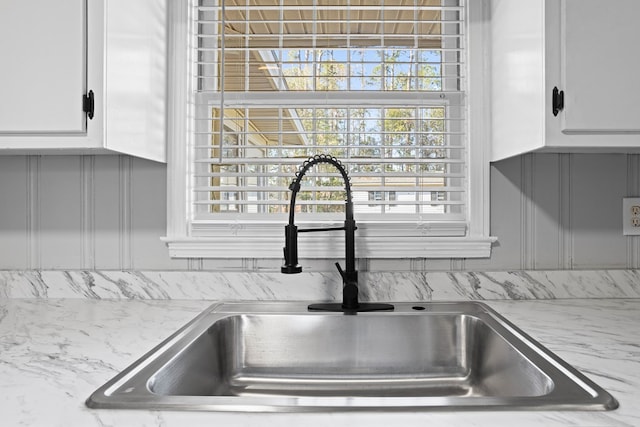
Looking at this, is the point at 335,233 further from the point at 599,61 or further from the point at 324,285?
the point at 599,61

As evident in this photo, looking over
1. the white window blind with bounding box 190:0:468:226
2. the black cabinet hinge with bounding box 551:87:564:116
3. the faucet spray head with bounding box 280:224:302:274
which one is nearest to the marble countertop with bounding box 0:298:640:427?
the faucet spray head with bounding box 280:224:302:274

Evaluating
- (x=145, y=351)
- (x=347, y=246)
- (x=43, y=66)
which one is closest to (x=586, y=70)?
(x=347, y=246)

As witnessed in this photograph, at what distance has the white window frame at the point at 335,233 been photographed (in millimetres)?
1650

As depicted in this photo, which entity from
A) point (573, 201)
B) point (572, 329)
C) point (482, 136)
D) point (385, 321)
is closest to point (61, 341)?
point (385, 321)

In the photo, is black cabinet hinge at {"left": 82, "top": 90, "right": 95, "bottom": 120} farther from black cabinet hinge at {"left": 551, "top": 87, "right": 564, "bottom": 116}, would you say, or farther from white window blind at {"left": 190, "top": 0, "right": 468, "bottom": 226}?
black cabinet hinge at {"left": 551, "top": 87, "right": 564, "bottom": 116}

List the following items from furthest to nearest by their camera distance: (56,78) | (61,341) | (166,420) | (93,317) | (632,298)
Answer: (632,298), (93,317), (56,78), (61,341), (166,420)

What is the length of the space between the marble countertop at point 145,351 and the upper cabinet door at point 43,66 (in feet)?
1.70

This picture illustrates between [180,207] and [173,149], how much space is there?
19cm

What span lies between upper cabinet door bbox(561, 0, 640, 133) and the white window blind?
0.47 metres

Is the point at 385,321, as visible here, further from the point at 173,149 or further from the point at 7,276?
the point at 7,276

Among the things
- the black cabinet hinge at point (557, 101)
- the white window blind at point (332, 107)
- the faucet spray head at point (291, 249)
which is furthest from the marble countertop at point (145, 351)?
the black cabinet hinge at point (557, 101)

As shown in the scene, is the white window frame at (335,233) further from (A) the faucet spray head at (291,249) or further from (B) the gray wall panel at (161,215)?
(A) the faucet spray head at (291,249)

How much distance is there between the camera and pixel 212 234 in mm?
1691

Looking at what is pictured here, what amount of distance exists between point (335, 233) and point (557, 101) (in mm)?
758
